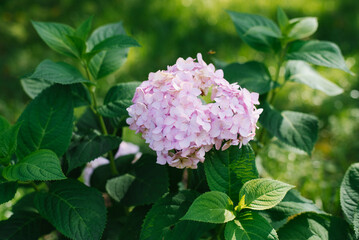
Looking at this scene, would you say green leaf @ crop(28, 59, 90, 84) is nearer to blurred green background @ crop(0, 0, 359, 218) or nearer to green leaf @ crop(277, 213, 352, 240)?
green leaf @ crop(277, 213, 352, 240)

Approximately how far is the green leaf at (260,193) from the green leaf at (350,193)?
1.29 ft

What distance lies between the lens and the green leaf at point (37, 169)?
1.24 m

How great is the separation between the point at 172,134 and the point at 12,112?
234 cm

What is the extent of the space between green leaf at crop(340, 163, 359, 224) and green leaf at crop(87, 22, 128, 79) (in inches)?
41.0

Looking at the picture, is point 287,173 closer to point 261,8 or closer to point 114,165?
point 114,165

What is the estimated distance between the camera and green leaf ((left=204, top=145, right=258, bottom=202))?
130 centimetres

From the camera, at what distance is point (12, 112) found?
3070 millimetres

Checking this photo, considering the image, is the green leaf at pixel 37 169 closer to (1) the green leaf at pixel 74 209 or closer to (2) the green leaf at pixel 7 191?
(2) the green leaf at pixel 7 191

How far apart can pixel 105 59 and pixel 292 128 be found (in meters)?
0.89

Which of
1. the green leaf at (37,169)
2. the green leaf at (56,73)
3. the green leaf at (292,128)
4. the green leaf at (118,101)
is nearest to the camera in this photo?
the green leaf at (37,169)

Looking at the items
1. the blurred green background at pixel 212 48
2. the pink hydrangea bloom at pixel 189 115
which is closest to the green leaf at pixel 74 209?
the pink hydrangea bloom at pixel 189 115

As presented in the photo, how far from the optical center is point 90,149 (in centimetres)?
146

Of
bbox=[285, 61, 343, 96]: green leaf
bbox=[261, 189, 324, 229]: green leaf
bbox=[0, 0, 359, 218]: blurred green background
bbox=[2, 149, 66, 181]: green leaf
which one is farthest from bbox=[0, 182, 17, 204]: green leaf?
bbox=[0, 0, 359, 218]: blurred green background

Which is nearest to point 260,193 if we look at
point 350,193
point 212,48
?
point 350,193
